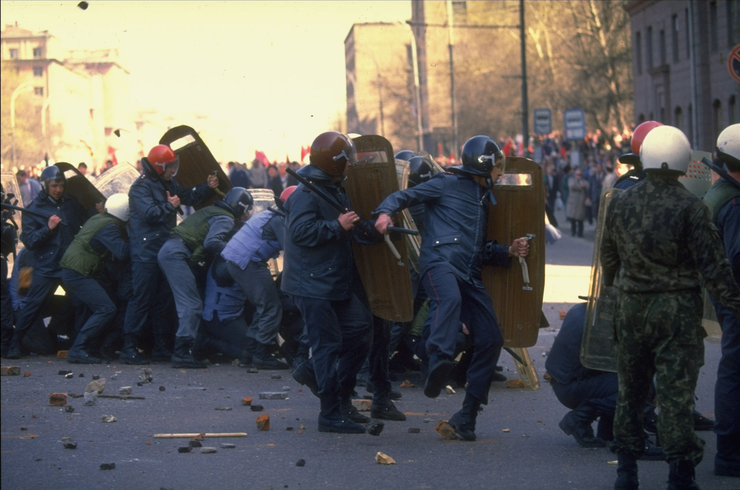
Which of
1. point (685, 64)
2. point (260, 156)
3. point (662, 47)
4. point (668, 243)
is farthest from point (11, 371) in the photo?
point (662, 47)

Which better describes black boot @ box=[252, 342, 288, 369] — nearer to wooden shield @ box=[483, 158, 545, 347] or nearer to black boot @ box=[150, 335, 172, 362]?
black boot @ box=[150, 335, 172, 362]

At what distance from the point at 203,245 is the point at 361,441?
397 centimetres

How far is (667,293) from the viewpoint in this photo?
5.08 meters

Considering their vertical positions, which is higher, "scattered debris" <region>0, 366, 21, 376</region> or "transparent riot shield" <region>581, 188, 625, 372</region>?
"transparent riot shield" <region>581, 188, 625, 372</region>

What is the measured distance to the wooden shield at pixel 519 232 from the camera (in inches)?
283

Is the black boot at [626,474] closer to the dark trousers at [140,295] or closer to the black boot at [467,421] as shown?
the black boot at [467,421]

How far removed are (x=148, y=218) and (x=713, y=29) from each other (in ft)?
A: 101

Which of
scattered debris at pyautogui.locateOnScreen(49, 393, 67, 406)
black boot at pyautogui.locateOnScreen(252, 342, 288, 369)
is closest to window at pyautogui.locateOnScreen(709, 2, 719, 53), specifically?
black boot at pyautogui.locateOnScreen(252, 342, 288, 369)

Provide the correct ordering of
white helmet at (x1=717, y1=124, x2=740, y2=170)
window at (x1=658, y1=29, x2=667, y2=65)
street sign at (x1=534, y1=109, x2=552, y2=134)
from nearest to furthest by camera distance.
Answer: white helmet at (x1=717, y1=124, x2=740, y2=170) → street sign at (x1=534, y1=109, x2=552, y2=134) → window at (x1=658, y1=29, x2=667, y2=65)

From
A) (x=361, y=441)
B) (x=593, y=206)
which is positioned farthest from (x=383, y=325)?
(x=593, y=206)

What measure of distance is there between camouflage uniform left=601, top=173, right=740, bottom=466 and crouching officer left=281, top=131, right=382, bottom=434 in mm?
2060

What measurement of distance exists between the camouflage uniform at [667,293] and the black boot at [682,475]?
3 centimetres

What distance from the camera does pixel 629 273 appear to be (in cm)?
518

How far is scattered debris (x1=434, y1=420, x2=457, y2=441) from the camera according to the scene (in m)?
6.67
